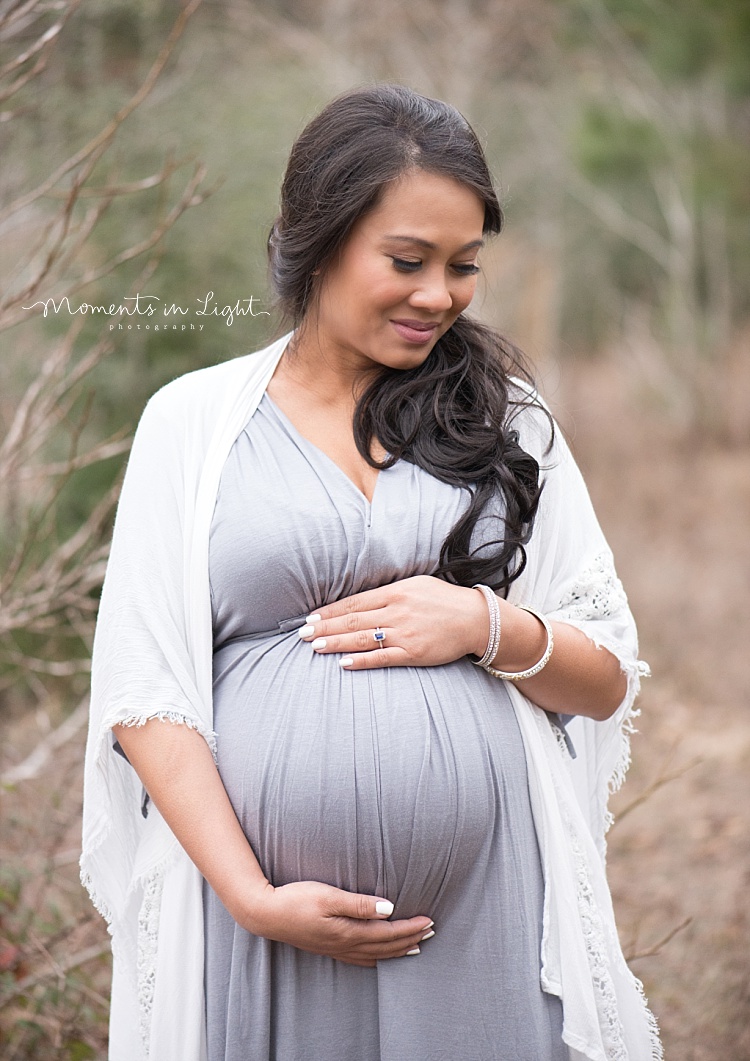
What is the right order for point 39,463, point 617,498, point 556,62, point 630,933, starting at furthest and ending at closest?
point 556,62, point 617,498, point 39,463, point 630,933

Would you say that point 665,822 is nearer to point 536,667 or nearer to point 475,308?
point 475,308

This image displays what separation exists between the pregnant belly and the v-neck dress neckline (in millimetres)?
286

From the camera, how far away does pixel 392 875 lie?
5.61ft

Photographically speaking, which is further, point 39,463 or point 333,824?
point 39,463

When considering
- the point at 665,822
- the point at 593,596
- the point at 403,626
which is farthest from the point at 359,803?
the point at 665,822

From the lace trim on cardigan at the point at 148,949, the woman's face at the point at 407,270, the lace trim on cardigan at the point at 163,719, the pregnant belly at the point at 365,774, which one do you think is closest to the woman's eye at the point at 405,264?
the woman's face at the point at 407,270

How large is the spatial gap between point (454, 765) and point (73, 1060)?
156 centimetres

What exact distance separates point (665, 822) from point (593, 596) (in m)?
3.18

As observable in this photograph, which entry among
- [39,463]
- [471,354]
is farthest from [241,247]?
[471,354]

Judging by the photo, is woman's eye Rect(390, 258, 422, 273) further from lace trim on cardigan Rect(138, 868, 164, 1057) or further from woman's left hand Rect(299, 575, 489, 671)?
lace trim on cardigan Rect(138, 868, 164, 1057)

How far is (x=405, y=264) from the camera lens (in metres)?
1.80

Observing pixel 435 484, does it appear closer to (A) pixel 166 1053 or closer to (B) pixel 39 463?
→ (A) pixel 166 1053

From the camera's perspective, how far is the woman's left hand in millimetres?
1749

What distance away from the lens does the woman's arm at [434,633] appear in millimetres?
1751
